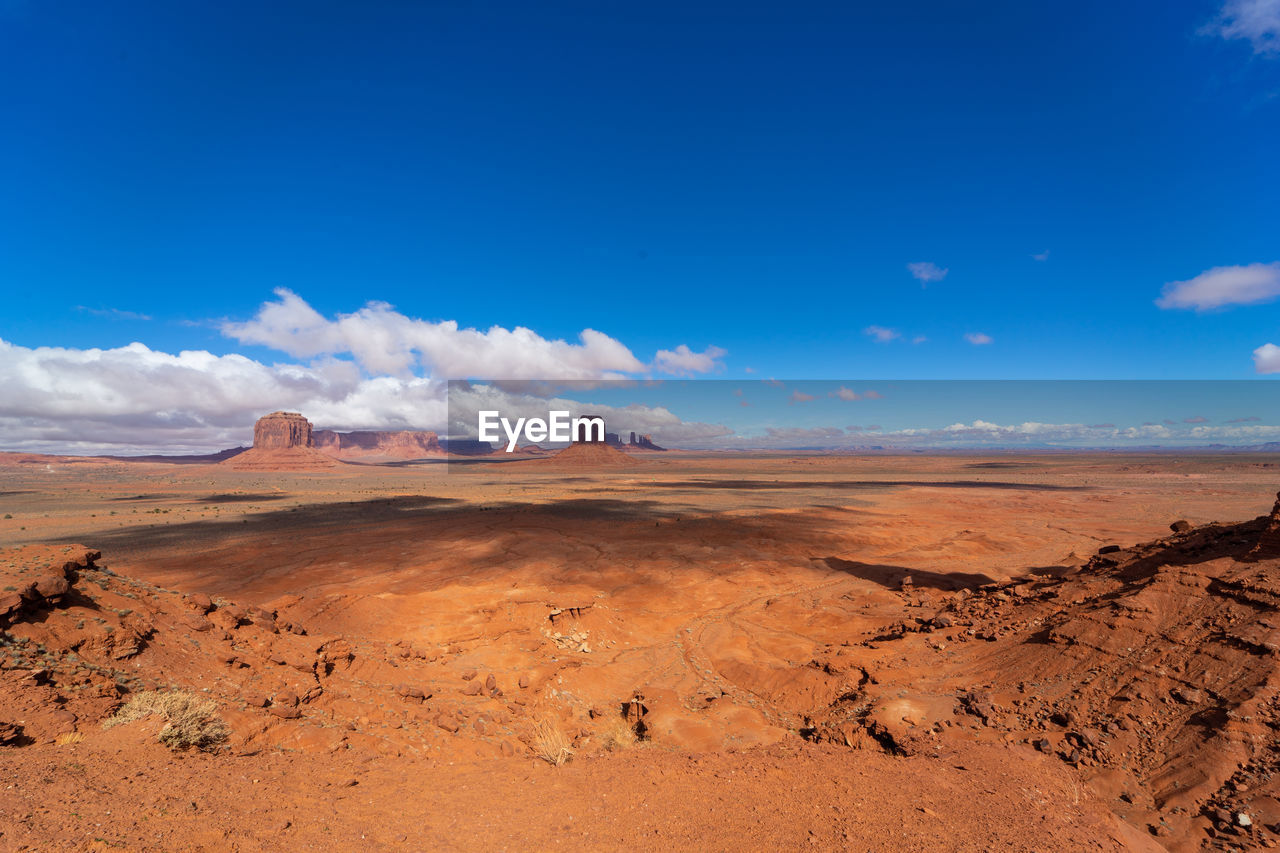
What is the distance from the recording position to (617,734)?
28.3 feet

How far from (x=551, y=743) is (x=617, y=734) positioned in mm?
1255

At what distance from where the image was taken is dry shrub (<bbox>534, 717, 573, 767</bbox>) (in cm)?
711

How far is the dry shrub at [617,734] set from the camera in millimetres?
8055

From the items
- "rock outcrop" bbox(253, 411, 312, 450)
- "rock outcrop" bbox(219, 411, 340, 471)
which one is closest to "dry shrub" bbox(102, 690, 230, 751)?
"rock outcrop" bbox(219, 411, 340, 471)

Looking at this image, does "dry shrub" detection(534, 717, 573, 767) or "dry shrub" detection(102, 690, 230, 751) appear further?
"dry shrub" detection(534, 717, 573, 767)

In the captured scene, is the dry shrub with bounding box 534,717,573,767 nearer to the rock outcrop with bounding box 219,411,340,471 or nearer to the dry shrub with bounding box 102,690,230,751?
the dry shrub with bounding box 102,690,230,751

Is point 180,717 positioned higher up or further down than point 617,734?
higher up

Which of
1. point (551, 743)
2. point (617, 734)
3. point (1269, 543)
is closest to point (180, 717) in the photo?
point (551, 743)

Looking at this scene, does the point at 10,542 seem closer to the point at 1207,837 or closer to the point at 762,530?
the point at 762,530

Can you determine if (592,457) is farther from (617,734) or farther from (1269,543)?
(1269,543)

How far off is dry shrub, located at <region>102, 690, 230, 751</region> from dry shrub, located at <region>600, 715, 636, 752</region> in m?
4.95

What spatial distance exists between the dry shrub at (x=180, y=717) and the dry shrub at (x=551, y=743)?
152 inches

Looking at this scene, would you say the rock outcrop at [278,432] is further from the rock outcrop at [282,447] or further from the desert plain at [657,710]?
the desert plain at [657,710]

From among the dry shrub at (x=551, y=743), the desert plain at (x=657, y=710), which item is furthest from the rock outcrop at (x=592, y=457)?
the dry shrub at (x=551, y=743)
